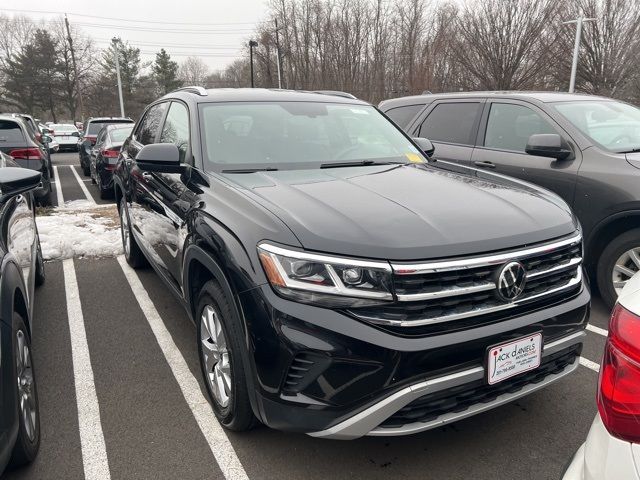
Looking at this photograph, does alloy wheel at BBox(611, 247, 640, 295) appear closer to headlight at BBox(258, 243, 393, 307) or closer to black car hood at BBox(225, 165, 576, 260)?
black car hood at BBox(225, 165, 576, 260)

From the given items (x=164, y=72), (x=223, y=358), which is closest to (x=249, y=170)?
(x=223, y=358)

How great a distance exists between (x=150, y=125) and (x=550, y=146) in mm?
3603

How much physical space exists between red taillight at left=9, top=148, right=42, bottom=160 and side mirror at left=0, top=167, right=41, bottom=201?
628cm

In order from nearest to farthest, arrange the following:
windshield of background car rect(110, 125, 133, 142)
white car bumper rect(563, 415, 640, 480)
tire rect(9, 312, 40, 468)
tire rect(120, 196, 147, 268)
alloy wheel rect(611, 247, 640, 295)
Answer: white car bumper rect(563, 415, 640, 480) → tire rect(9, 312, 40, 468) → alloy wheel rect(611, 247, 640, 295) → tire rect(120, 196, 147, 268) → windshield of background car rect(110, 125, 133, 142)

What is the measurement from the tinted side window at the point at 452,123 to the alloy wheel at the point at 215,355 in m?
3.82

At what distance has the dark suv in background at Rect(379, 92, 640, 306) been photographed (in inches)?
161

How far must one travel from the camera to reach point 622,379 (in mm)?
1283

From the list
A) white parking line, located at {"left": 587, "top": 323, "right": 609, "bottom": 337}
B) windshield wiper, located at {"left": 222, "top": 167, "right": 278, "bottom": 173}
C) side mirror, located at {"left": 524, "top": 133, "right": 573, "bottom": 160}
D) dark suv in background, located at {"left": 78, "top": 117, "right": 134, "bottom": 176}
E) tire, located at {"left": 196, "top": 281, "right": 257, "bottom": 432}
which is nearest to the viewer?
tire, located at {"left": 196, "top": 281, "right": 257, "bottom": 432}

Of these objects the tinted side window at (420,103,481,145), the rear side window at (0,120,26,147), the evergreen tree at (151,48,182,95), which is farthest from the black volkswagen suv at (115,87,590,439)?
the evergreen tree at (151,48,182,95)

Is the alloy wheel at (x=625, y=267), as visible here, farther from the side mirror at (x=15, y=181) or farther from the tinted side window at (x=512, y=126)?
the side mirror at (x=15, y=181)

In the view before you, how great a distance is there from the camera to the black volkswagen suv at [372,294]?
2027mm

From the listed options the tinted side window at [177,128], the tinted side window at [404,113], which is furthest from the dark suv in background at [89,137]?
the tinted side window at [177,128]

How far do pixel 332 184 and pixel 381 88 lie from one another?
3580cm

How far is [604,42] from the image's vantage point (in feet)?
89.3
